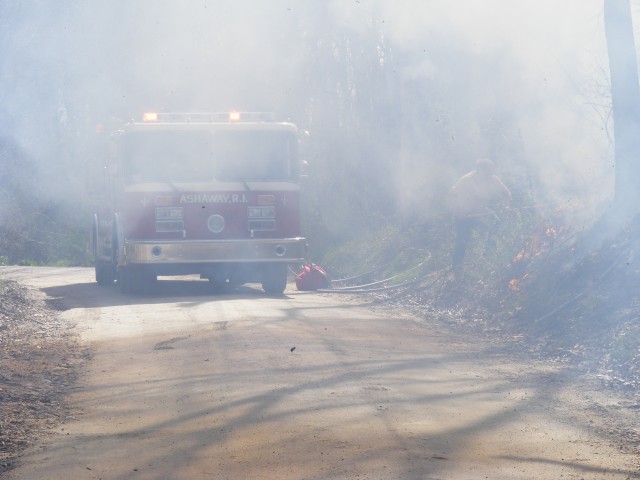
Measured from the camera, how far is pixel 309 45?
2397 cm

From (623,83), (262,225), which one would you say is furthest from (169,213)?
(623,83)

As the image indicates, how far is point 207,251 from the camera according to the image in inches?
553

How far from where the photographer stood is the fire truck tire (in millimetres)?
14594

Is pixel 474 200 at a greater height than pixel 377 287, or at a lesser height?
greater

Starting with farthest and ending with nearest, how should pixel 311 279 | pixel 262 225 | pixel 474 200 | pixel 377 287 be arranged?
pixel 311 279 → pixel 377 287 → pixel 474 200 → pixel 262 225

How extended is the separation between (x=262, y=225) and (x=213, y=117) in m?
1.75

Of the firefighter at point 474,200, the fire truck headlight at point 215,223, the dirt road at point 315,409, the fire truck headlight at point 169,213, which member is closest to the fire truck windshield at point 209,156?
the fire truck headlight at point 169,213

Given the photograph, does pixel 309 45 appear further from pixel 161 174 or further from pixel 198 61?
pixel 161 174

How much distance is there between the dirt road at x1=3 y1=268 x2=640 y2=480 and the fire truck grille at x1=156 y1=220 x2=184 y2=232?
3.19 meters

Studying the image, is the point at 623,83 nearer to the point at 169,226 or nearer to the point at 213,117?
the point at 213,117

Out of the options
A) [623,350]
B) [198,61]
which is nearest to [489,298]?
[623,350]

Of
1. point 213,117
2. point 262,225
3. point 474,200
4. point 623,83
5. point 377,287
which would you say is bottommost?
point 377,287

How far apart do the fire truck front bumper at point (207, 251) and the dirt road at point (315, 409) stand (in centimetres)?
302

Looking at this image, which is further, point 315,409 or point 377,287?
point 377,287
